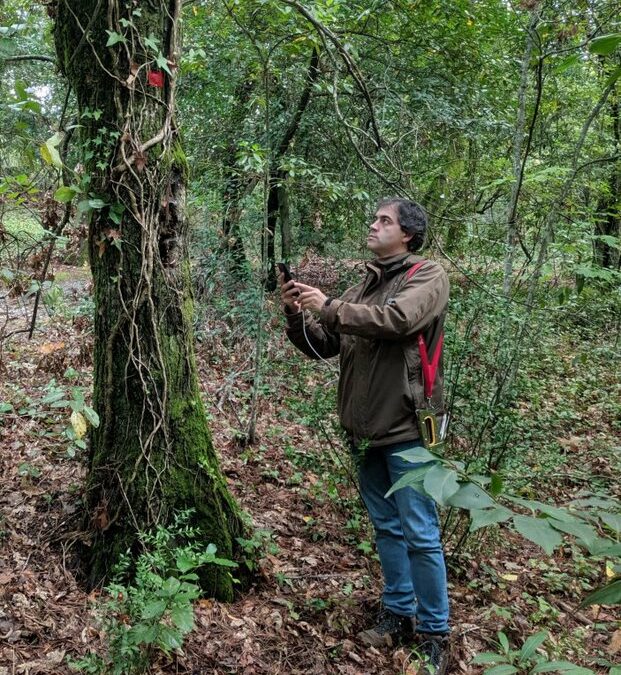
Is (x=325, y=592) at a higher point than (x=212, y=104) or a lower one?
lower

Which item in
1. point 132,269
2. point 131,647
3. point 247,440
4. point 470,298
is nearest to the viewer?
point 131,647

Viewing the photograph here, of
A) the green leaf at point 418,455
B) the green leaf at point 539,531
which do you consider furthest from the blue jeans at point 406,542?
the green leaf at point 539,531

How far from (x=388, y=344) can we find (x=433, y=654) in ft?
5.06

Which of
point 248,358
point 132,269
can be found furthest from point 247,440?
point 132,269

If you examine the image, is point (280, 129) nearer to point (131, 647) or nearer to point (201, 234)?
point (201, 234)

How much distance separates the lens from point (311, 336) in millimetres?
3311

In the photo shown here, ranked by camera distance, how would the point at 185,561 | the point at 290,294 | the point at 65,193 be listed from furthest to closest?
1. the point at 290,294
2. the point at 65,193
3. the point at 185,561

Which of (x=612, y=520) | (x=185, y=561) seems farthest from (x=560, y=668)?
(x=185, y=561)

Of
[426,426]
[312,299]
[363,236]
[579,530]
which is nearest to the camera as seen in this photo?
[579,530]

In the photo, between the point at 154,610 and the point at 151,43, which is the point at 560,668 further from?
the point at 151,43

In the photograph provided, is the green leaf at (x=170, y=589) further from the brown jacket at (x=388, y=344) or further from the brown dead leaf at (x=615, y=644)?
the brown dead leaf at (x=615, y=644)

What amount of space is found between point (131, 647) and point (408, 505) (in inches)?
53.9

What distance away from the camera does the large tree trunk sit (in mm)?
2564

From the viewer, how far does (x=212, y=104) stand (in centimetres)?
761
